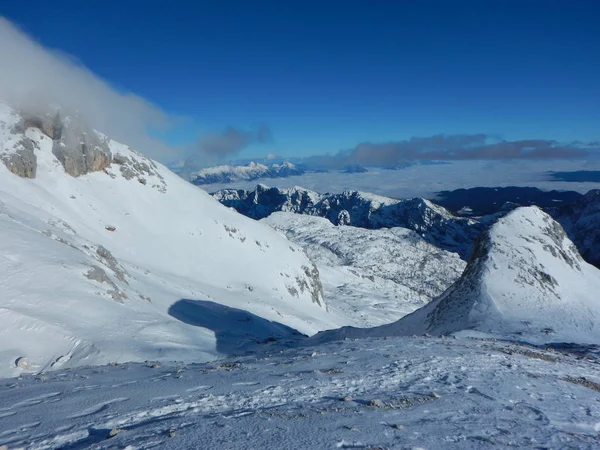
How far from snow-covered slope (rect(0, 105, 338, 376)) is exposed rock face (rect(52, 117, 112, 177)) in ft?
0.76

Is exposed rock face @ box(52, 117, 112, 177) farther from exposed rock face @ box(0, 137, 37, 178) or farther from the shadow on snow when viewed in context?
the shadow on snow

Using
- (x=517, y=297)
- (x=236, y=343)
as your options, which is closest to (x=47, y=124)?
(x=236, y=343)

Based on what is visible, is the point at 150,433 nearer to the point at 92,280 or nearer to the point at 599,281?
the point at 92,280

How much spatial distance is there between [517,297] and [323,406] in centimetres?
2759

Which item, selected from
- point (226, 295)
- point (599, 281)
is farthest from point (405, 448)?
point (226, 295)

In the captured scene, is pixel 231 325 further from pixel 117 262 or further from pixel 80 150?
pixel 80 150

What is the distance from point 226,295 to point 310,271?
31.0 meters

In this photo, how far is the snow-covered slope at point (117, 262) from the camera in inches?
1015

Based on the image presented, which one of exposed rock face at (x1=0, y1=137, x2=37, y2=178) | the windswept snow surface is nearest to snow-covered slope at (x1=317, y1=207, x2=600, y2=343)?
the windswept snow surface

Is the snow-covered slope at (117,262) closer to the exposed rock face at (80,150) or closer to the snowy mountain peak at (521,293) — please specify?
the exposed rock face at (80,150)

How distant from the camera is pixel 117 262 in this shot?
156 ft

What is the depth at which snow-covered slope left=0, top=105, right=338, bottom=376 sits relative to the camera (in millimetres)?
25781

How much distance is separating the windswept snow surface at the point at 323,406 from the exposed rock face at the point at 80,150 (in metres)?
63.2

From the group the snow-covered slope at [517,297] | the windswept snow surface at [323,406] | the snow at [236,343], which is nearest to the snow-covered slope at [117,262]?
the snow at [236,343]
